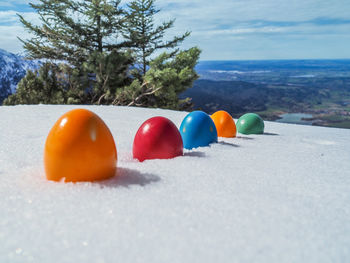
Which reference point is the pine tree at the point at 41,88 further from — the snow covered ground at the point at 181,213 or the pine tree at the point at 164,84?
the snow covered ground at the point at 181,213

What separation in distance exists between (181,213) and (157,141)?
1.38 meters

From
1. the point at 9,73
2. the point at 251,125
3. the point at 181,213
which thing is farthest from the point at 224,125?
the point at 9,73

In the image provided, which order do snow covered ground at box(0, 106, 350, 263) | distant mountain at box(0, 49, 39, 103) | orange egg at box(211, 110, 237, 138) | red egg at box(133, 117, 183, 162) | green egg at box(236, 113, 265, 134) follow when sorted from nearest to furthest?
snow covered ground at box(0, 106, 350, 263)
red egg at box(133, 117, 183, 162)
orange egg at box(211, 110, 237, 138)
green egg at box(236, 113, 265, 134)
distant mountain at box(0, 49, 39, 103)

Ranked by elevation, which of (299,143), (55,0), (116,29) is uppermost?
(55,0)

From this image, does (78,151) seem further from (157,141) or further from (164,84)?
(164,84)

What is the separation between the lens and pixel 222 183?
8.54ft

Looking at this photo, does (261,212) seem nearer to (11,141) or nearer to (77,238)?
(77,238)

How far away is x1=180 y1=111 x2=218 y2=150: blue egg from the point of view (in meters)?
4.12

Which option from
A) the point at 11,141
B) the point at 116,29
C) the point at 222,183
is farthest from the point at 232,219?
the point at 116,29

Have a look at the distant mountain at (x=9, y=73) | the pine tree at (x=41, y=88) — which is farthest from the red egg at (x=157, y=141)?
the distant mountain at (x=9, y=73)

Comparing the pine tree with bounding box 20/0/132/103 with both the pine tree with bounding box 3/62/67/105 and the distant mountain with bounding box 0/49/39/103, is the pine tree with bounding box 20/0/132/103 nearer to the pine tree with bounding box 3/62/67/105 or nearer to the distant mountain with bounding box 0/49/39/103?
the pine tree with bounding box 3/62/67/105

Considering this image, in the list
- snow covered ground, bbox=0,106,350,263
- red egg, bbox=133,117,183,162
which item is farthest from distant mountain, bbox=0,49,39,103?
snow covered ground, bbox=0,106,350,263

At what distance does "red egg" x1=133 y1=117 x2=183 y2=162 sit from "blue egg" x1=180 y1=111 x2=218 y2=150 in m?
0.74

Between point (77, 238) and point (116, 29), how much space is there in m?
19.3
